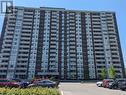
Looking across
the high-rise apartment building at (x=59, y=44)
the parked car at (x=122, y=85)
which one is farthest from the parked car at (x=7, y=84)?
the high-rise apartment building at (x=59, y=44)

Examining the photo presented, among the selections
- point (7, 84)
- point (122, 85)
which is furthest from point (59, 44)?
point (122, 85)

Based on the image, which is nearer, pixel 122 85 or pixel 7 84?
pixel 122 85

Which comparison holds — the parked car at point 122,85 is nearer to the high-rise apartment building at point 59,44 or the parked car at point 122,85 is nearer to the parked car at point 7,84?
the parked car at point 7,84

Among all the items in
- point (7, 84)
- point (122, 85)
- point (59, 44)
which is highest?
point (59, 44)

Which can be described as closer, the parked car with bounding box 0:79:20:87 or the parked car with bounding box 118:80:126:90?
the parked car with bounding box 118:80:126:90

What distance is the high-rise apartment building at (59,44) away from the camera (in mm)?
114312

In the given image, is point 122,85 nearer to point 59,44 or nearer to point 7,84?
point 7,84

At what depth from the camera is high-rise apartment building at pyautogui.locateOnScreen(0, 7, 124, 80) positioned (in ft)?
375

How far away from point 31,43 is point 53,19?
20191 mm

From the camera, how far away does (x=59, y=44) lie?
121 meters

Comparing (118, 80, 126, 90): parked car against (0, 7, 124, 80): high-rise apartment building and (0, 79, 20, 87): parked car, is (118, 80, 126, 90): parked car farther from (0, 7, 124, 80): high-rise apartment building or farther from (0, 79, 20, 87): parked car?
(0, 7, 124, 80): high-rise apartment building

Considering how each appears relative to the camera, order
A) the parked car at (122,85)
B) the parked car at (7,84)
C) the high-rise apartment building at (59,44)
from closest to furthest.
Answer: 1. the parked car at (122,85)
2. the parked car at (7,84)
3. the high-rise apartment building at (59,44)

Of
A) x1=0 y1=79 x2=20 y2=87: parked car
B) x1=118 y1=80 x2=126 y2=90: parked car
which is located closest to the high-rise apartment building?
x1=0 y1=79 x2=20 y2=87: parked car

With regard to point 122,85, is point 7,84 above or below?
above
